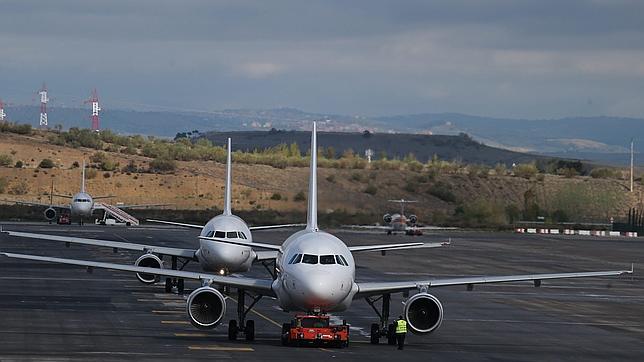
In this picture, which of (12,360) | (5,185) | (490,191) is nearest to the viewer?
(12,360)

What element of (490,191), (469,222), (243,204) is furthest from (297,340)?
(490,191)

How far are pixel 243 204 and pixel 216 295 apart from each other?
123009 mm

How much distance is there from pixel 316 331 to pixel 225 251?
1623 cm

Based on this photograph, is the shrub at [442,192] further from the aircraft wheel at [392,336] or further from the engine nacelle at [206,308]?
the engine nacelle at [206,308]

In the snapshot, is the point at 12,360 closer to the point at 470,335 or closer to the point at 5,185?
the point at 470,335

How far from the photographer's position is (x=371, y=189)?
15550 cm

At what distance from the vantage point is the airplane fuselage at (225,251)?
171 ft

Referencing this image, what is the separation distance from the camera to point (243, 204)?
160 m

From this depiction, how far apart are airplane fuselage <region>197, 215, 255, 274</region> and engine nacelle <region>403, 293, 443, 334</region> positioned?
1541 centimetres

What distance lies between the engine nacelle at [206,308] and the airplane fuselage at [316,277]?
1.64m

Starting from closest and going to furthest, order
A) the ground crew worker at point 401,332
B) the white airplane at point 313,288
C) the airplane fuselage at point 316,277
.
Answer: the airplane fuselage at point 316,277 → the white airplane at point 313,288 → the ground crew worker at point 401,332

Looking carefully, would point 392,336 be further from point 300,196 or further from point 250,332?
point 300,196

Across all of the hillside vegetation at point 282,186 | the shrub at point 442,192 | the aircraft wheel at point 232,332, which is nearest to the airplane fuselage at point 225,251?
the aircraft wheel at point 232,332

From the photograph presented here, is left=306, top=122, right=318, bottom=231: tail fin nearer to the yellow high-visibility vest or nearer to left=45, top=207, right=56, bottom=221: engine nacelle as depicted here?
the yellow high-visibility vest
